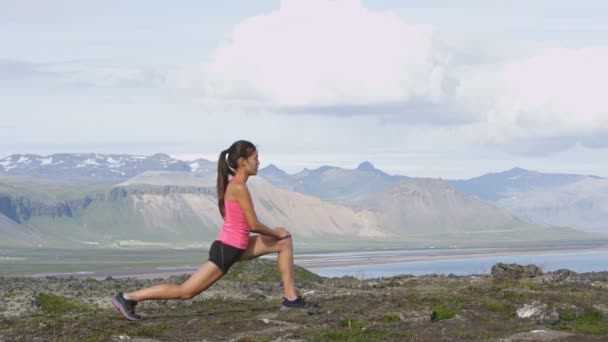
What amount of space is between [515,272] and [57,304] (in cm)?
1060

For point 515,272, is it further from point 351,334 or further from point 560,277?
point 351,334

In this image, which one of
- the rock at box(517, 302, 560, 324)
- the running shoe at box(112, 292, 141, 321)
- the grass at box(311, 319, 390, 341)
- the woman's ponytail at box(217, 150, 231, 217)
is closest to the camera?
the grass at box(311, 319, 390, 341)

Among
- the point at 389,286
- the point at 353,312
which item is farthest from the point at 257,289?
the point at 353,312

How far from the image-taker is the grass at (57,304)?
66.0ft

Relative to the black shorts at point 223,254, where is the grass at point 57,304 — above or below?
below

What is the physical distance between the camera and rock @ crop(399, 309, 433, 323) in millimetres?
14570

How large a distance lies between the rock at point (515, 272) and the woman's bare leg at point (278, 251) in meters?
9.64

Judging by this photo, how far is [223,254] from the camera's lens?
1436 centimetres

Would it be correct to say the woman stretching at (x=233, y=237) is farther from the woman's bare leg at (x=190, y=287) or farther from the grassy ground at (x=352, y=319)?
the grassy ground at (x=352, y=319)

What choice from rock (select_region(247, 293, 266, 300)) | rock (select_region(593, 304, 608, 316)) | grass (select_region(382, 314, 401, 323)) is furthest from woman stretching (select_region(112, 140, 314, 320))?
rock (select_region(247, 293, 266, 300))

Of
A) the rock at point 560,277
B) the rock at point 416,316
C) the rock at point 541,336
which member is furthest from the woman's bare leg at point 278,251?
the rock at point 560,277

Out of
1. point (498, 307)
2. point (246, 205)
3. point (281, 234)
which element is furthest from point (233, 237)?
point (498, 307)

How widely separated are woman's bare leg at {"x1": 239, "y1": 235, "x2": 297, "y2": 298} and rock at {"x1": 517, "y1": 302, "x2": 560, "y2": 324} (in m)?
3.35

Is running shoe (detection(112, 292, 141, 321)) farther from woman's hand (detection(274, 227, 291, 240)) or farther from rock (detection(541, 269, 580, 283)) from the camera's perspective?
rock (detection(541, 269, 580, 283))
